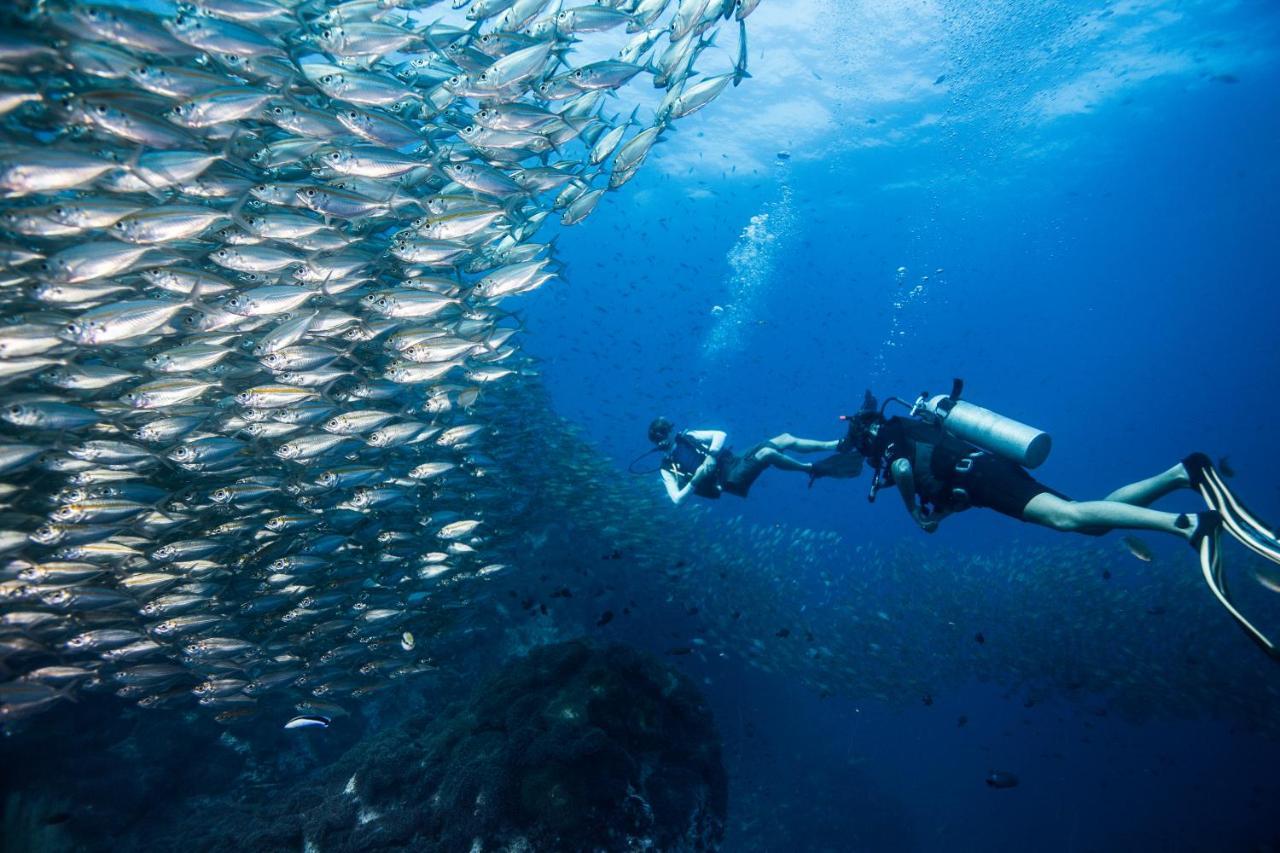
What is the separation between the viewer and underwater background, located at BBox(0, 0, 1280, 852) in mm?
11328

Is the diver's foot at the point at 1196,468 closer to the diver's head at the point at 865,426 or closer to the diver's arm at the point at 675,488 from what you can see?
the diver's head at the point at 865,426

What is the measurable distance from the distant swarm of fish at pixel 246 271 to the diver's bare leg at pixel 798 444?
5.16 metres

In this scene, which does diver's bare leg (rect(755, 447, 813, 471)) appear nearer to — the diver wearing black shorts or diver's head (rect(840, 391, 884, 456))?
the diver wearing black shorts

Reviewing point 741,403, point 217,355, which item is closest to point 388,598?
point 217,355

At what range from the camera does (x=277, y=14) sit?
15.4 feet

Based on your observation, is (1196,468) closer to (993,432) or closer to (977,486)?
(993,432)

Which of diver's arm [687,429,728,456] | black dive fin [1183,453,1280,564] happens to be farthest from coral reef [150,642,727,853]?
black dive fin [1183,453,1280,564]

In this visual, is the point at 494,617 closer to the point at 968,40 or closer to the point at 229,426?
the point at 229,426

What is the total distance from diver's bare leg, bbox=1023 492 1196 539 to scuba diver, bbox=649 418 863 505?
389cm

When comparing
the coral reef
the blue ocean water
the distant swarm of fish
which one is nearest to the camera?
the distant swarm of fish

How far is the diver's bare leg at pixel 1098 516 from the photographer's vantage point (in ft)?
16.1

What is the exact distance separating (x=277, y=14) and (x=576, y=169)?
318 cm

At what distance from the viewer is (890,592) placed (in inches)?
698

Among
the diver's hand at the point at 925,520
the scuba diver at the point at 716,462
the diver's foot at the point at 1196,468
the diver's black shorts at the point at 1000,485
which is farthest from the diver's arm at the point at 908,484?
the scuba diver at the point at 716,462
